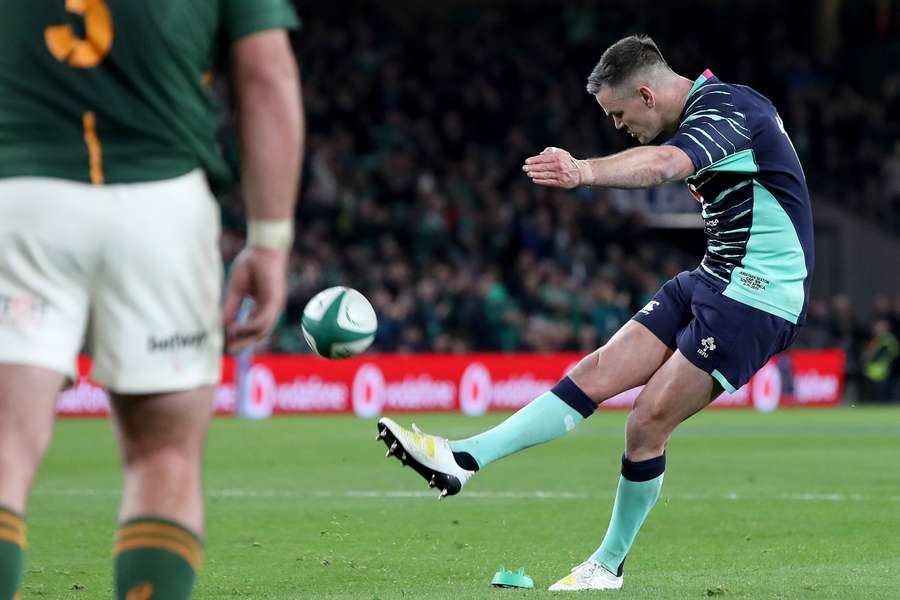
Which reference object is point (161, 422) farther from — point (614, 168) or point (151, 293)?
point (614, 168)

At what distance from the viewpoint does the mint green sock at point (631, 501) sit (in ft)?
20.3

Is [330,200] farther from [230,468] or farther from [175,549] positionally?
[175,549]

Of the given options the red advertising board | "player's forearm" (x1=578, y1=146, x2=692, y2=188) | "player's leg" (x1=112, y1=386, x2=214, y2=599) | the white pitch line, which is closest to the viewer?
"player's leg" (x1=112, y1=386, x2=214, y2=599)

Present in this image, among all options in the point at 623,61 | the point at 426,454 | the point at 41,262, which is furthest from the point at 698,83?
the point at 41,262

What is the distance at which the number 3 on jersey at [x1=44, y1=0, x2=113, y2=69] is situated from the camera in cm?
327

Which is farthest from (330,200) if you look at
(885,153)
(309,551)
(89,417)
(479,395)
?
(309,551)

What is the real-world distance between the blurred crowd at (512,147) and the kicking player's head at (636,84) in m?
14.7

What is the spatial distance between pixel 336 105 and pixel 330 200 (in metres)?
2.40

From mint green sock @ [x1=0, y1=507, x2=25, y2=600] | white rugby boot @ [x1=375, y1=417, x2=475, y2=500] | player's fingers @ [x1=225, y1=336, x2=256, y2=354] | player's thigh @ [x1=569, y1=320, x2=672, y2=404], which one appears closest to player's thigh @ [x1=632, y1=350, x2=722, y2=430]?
player's thigh @ [x1=569, y1=320, x2=672, y2=404]

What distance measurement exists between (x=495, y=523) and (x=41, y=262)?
5.44m

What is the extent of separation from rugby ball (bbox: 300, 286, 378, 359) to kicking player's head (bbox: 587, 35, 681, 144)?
1719 mm

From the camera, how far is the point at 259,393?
67.2ft

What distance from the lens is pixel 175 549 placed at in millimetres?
3377

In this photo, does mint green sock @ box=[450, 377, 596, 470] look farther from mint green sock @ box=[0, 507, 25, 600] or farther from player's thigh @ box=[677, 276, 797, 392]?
mint green sock @ box=[0, 507, 25, 600]
